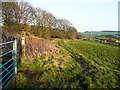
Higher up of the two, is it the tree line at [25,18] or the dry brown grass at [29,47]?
the tree line at [25,18]

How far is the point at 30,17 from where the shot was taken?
8.68 metres

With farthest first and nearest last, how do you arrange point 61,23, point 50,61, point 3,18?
1. point 61,23
2. point 3,18
3. point 50,61

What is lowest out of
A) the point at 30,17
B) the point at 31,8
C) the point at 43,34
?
the point at 43,34

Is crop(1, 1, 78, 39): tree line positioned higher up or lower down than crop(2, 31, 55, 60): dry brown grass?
higher up

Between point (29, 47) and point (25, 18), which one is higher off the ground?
point (25, 18)

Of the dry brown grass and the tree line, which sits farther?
the tree line

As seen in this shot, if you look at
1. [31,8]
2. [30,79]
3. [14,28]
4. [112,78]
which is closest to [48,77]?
[30,79]

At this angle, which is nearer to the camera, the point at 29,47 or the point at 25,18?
the point at 29,47

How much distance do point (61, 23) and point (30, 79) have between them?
37.0 feet

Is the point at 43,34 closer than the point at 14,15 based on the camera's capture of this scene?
No

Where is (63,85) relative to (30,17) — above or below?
below

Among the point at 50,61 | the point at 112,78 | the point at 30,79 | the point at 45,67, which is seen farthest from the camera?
the point at 50,61

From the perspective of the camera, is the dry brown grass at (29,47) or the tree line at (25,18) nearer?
the dry brown grass at (29,47)

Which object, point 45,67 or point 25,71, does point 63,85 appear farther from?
point 25,71
